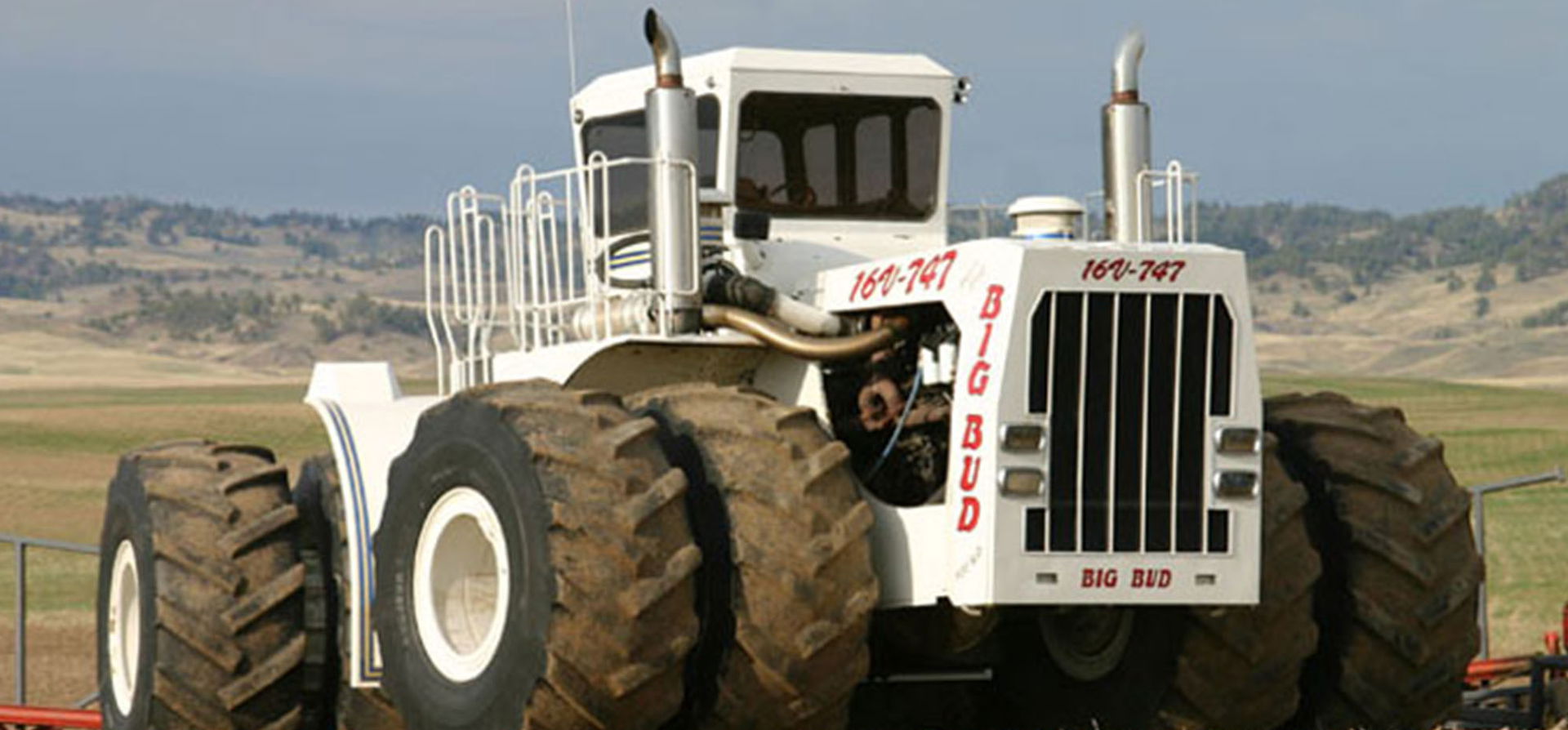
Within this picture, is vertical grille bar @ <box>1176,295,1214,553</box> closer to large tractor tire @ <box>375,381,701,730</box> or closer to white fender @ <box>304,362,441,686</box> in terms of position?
large tractor tire @ <box>375,381,701,730</box>

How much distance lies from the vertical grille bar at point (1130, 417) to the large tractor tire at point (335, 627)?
144 inches

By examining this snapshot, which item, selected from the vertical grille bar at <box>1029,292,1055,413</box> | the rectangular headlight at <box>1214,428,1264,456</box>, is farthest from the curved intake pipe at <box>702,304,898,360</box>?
the rectangular headlight at <box>1214,428,1264,456</box>

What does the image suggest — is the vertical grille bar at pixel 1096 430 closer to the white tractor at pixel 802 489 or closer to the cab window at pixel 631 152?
the white tractor at pixel 802 489

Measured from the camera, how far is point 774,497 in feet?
34.5

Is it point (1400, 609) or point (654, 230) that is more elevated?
point (654, 230)

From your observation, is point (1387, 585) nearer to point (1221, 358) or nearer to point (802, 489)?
point (1221, 358)

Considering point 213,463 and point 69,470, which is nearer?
point 213,463

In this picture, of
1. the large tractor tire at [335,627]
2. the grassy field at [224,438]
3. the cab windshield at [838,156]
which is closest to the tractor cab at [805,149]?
the cab windshield at [838,156]

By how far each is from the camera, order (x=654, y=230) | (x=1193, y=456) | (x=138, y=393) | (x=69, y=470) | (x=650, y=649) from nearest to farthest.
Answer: (x=650, y=649), (x=1193, y=456), (x=654, y=230), (x=69, y=470), (x=138, y=393)

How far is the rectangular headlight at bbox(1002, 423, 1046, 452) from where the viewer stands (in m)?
10.8

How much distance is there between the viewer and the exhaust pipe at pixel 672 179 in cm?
1192

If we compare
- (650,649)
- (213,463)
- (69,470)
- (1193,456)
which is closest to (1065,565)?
(1193,456)

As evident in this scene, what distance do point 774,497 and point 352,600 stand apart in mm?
2812

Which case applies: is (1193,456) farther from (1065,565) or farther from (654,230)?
(654,230)
